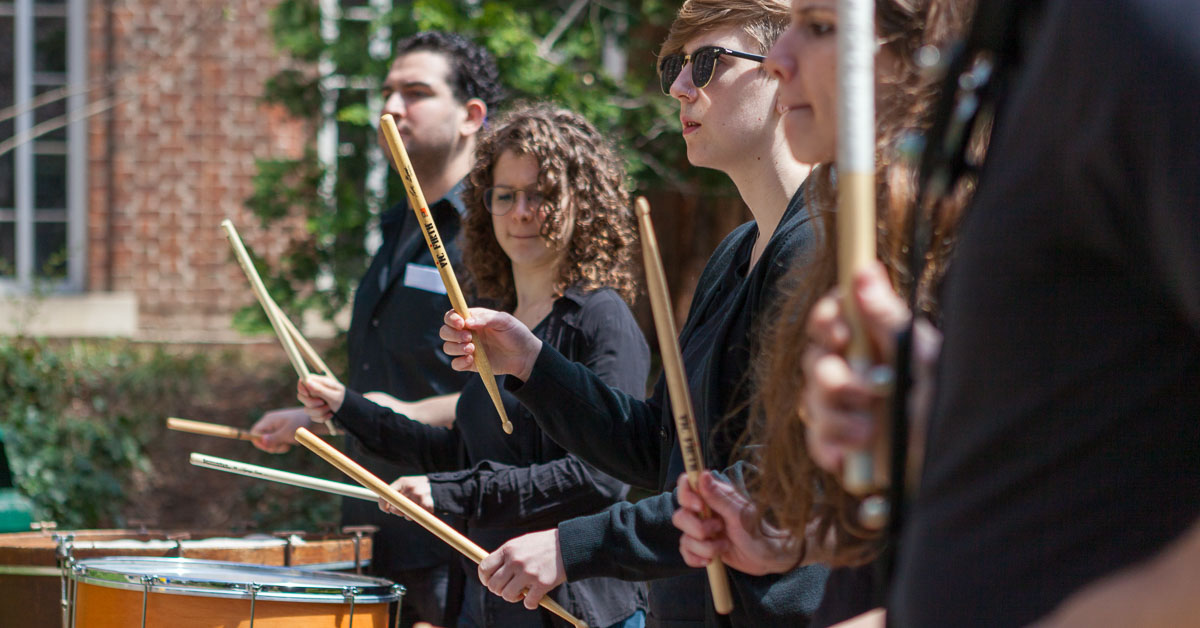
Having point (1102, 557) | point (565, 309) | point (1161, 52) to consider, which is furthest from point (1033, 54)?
point (565, 309)

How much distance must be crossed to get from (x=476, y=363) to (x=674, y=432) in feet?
1.43

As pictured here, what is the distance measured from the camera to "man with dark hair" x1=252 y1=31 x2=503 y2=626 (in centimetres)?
326

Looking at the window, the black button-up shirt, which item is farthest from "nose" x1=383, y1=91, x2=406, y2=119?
the window

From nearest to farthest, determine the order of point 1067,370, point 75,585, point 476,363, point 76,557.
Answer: point 1067,370
point 476,363
point 75,585
point 76,557

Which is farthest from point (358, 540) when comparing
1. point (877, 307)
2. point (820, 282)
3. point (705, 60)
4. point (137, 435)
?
point (137, 435)

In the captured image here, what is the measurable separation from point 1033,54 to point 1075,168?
0.11 meters

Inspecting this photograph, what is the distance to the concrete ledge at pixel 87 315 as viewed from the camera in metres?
7.30

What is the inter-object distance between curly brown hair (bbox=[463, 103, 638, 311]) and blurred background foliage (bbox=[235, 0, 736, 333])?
220 cm

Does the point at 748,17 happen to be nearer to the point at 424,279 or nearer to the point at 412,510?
the point at 412,510

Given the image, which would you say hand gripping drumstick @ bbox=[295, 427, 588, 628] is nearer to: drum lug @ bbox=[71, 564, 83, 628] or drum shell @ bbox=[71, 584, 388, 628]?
drum shell @ bbox=[71, 584, 388, 628]

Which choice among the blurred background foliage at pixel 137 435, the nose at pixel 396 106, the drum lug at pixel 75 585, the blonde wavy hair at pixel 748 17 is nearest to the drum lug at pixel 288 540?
the drum lug at pixel 75 585

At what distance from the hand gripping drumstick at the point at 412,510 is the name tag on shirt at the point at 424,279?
49.7 inches

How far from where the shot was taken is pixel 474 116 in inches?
154

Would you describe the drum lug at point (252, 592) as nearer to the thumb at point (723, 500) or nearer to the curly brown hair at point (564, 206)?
the curly brown hair at point (564, 206)
